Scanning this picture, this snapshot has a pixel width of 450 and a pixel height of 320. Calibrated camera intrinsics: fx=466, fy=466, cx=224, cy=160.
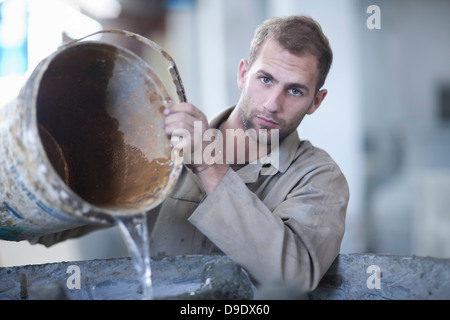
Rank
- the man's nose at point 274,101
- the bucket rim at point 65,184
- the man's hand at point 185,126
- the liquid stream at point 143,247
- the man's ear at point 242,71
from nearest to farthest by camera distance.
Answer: the bucket rim at point 65,184 < the liquid stream at point 143,247 < the man's hand at point 185,126 < the man's nose at point 274,101 < the man's ear at point 242,71

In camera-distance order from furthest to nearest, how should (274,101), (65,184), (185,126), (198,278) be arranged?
1. (274,101)
2. (198,278)
3. (185,126)
4. (65,184)

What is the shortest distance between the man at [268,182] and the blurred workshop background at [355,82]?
1.80 m

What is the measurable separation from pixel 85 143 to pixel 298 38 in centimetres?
76

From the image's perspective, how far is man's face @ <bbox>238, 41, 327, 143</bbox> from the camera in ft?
4.92

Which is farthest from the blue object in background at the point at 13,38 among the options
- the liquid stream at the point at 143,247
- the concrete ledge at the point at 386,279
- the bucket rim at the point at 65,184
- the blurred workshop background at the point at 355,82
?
the concrete ledge at the point at 386,279

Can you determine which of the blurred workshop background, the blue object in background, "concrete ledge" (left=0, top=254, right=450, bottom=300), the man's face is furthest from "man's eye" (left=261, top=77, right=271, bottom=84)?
the blue object in background

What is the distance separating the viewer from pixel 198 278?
1.38 metres

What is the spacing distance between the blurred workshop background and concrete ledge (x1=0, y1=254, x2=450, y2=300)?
2.25 metres

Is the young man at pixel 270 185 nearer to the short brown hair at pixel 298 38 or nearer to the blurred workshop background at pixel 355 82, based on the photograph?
the short brown hair at pixel 298 38

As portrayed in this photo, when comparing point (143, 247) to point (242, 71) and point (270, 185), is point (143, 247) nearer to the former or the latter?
point (270, 185)

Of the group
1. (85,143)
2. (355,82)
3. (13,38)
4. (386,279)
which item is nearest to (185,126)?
(85,143)

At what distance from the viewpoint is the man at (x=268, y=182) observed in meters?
1.17
